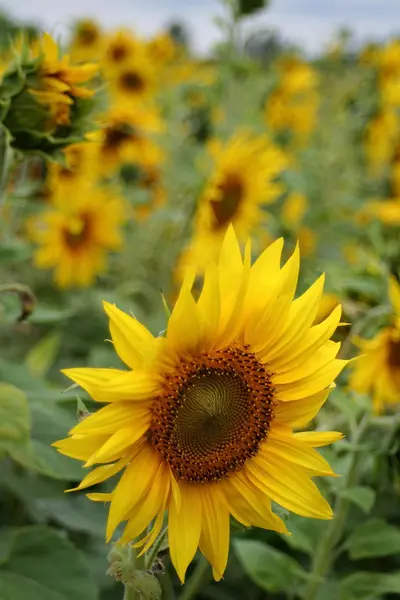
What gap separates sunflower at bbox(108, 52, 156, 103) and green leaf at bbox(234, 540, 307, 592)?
8.94 feet

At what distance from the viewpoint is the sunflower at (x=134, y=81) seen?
3.80 metres

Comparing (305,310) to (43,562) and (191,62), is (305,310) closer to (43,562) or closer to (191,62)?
(43,562)

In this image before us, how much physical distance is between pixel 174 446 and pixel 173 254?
5.64 ft

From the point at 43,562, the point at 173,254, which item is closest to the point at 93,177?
the point at 173,254

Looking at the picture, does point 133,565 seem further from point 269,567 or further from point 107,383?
point 269,567

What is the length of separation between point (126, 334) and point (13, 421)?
0.78 ft

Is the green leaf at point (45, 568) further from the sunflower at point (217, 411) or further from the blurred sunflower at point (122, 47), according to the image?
the blurred sunflower at point (122, 47)

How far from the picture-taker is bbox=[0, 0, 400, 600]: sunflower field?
2.99ft

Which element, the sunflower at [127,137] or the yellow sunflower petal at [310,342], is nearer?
the yellow sunflower petal at [310,342]

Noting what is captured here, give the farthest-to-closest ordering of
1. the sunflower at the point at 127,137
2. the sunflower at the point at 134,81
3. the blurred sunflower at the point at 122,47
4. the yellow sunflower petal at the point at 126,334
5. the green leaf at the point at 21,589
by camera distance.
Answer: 1. the blurred sunflower at the point at 122,47
2. the sunflower at the point at 134,81
3. the sunflower at the point at 127,137
4. the green leaf at the point at 21,589
5. the yellow sunflower petal at the point at 126,334

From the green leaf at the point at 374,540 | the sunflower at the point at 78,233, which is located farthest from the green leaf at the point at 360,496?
the sunflower at the point at 78,233

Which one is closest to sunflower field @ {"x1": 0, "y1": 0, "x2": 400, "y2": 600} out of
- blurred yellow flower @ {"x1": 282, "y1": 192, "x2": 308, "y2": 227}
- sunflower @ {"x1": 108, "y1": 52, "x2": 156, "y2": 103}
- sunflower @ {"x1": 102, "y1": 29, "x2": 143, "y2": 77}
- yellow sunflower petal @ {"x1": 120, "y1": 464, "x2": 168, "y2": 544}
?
yellow sunflower petal @ {"x1": 120, "y1": 464, "x2": 168, "y2": 544}

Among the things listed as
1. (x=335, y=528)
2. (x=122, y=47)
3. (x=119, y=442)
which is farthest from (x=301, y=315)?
(x=122, y=47)

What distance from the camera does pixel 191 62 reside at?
6230mm
